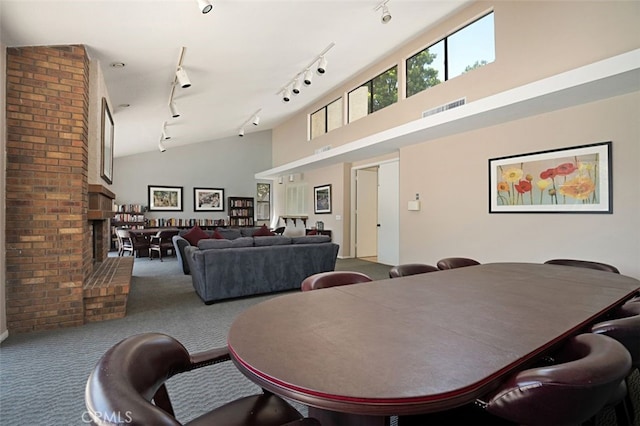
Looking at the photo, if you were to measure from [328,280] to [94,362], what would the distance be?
78.6 inches

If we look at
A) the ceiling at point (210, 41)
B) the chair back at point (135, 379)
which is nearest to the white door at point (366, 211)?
the ceiling at point (210, 41)

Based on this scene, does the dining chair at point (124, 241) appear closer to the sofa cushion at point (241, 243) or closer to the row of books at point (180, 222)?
the row of books at point (180, 222)

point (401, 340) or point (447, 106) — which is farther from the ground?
point (447, 106)

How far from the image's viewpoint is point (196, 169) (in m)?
10.5

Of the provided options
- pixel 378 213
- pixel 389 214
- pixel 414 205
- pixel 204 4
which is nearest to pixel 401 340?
pixel 204 4

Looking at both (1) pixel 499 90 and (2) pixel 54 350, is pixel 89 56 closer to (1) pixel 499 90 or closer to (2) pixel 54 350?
(2) pixel 54 350

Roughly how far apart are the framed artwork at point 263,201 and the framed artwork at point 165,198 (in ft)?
8.63

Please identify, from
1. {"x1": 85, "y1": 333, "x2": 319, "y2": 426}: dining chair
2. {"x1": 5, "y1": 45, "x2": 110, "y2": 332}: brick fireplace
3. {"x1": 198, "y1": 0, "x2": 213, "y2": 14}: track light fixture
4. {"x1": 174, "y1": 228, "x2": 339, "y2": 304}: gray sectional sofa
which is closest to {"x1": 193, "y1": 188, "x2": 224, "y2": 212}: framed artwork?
{"x1": 174, "y1": 228, "x2": 339, "y2": 304}: gray sectional sofa

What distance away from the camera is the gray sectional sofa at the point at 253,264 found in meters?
4.05

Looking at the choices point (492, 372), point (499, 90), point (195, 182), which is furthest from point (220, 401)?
point (195, 182)

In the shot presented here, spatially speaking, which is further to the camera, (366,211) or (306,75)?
(366,211)

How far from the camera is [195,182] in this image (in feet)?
34.6

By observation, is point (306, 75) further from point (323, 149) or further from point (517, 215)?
point (517, 215)

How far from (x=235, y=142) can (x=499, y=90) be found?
862cm
